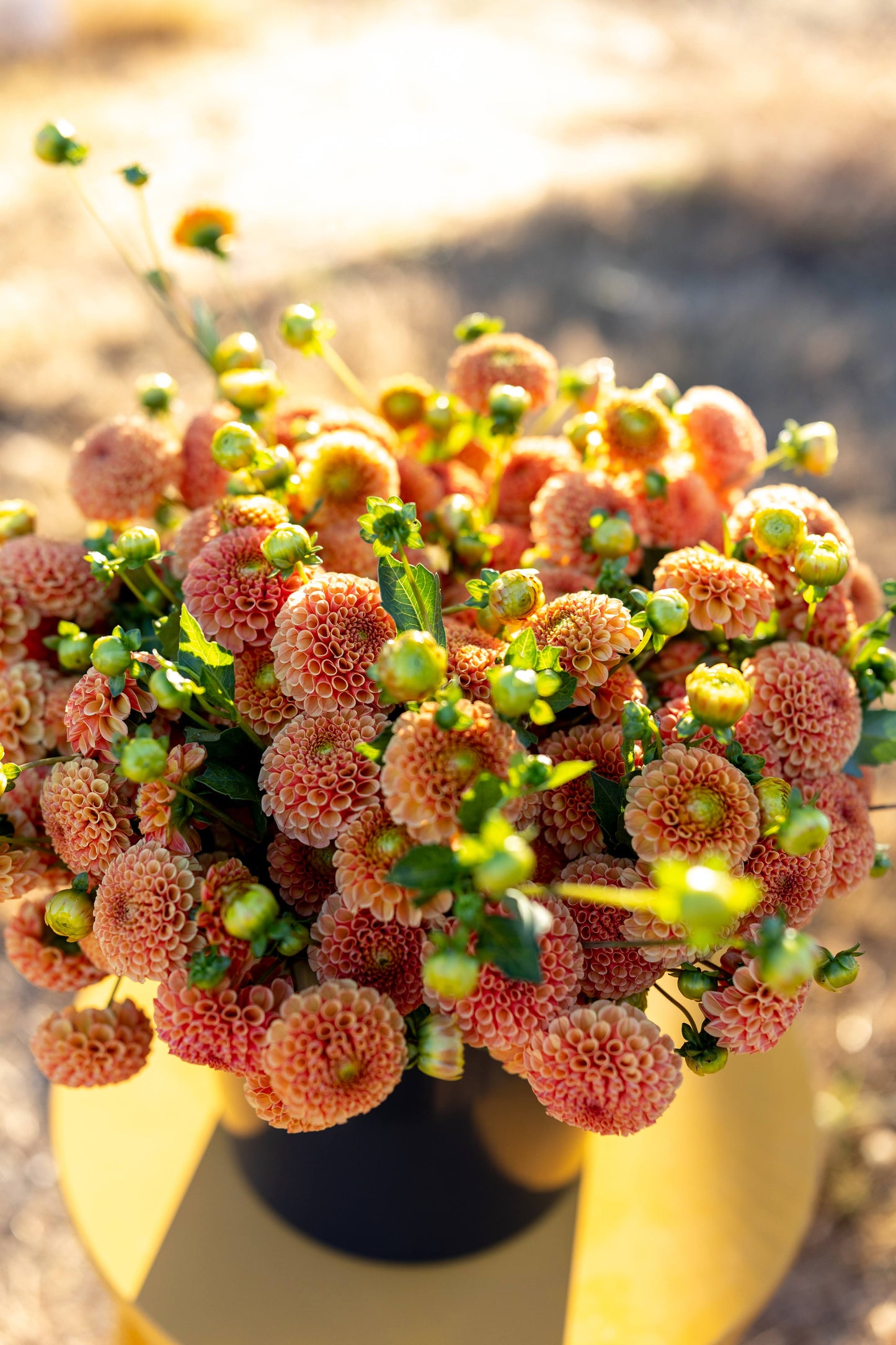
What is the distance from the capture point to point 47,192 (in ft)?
7.70

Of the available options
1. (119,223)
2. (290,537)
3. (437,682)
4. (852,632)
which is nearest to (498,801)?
(437,682)

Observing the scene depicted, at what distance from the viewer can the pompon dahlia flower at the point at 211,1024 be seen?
38cm

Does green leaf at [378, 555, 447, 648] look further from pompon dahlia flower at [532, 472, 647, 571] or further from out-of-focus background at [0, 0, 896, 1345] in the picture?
out-of-focus background at [0, 0, 896, 1345]

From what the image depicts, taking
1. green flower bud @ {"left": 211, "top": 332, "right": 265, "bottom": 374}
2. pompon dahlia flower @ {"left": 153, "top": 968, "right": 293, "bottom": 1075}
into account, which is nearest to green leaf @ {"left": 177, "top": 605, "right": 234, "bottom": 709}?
pompon dahlia flower @ {"left": 153, "top": 968, "right": 293, "bottom": 1075}

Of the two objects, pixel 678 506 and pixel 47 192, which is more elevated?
pixel 678 506

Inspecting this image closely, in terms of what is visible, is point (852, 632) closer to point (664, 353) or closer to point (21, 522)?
point (21, 522)

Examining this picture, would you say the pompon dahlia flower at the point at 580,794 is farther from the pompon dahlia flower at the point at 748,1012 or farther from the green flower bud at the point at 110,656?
the green flower bud at the point at 110,656

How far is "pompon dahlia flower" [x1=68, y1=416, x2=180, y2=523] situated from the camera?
552mm

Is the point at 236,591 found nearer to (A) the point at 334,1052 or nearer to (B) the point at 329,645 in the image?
(B) the point at 329,645

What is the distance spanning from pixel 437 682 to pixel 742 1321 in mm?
514

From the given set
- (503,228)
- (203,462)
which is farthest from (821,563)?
(503,228)

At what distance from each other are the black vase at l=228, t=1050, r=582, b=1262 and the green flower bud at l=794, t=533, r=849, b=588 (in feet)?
0.87

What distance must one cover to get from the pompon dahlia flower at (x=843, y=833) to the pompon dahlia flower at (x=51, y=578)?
13.7 inches

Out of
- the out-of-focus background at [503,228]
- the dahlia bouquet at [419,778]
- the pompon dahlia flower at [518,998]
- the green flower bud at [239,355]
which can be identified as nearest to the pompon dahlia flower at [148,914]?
the dahlia bouquet at [419,778]
